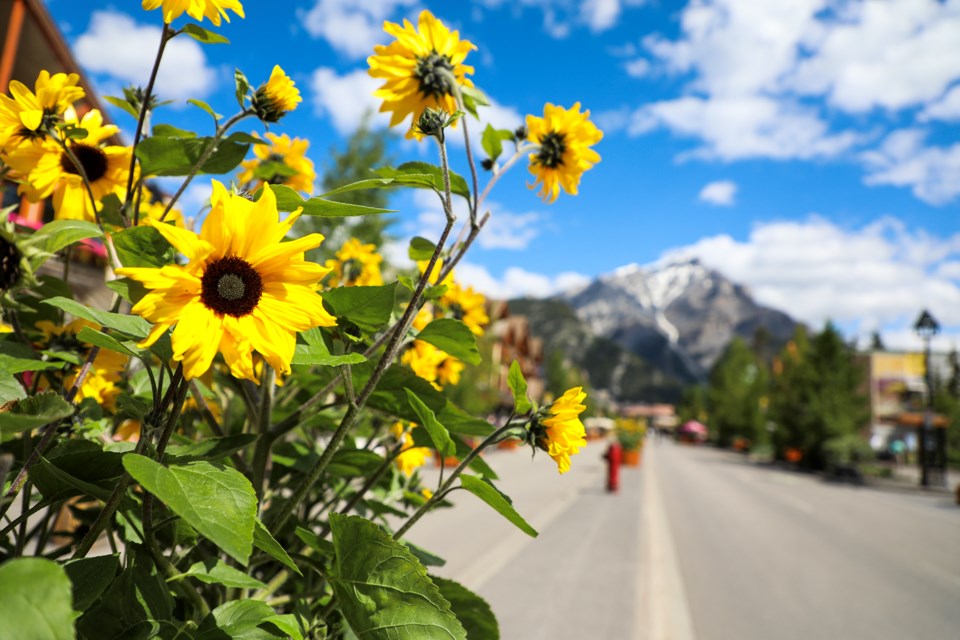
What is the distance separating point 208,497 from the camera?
627 millimetres

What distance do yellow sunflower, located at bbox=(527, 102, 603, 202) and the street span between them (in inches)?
143

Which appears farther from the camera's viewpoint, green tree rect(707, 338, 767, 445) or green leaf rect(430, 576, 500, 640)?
green tree rect(707, 338, 767, 445)

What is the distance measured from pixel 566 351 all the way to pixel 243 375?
17963 centimetres

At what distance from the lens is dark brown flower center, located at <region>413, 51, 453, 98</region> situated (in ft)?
3.81

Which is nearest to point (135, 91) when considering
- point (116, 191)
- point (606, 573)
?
point (116, 191)

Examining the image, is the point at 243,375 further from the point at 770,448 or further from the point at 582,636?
the point at 770,448

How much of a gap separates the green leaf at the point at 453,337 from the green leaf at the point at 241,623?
0.43 m

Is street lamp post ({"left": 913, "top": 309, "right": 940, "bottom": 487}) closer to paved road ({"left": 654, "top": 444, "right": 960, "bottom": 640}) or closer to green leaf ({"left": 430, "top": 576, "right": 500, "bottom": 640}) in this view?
paved road ({"left": 654, "top": 444, "right": 960, "bottom": 640})

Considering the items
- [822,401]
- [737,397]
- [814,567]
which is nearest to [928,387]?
[822,401]

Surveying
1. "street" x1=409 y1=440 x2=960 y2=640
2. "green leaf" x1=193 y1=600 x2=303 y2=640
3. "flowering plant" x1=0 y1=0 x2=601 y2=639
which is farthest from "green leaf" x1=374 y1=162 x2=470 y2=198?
"street" x1=409 y1=440 x2=960 y2=640

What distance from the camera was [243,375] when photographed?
2.32 ft

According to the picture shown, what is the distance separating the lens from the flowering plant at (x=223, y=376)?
26.3 inches

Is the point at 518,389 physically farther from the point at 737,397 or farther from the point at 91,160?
the point at 737,397

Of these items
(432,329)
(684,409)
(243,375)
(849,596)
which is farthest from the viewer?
(684,409)
